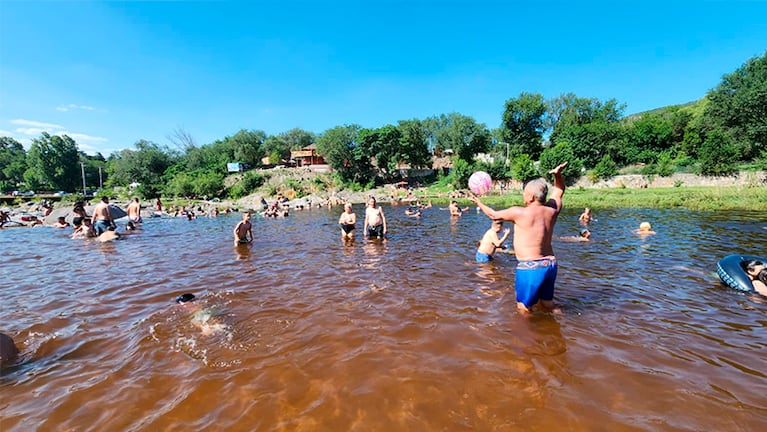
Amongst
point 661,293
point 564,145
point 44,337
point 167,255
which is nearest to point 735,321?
point 661,293

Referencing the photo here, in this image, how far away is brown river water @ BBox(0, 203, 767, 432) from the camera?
9.42 ft

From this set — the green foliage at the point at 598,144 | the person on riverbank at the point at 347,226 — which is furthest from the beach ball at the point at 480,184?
the green foliage at the point at 598,144

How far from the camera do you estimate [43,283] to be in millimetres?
7195

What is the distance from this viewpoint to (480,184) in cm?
580

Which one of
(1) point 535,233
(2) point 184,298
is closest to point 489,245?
(1) point 535,233

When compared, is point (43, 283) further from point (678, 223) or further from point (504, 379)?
point (678, 223)

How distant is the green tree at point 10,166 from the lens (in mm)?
72625

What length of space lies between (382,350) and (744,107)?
53.6m

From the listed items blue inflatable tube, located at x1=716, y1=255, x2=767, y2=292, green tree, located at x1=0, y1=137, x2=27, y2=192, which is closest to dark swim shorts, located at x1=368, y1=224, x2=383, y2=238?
blue inflatable tube, located at x1=716, y1=255, x2=767, y2=292

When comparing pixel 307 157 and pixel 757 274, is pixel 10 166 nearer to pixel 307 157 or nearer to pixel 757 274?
pixel 307 157

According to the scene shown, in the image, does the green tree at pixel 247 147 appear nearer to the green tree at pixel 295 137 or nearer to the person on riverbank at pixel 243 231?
the green tree at pixel 295 137

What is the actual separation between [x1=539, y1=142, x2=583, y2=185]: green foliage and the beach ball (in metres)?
40.9

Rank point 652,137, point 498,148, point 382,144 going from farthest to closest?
1. point 498,148
2. point 382,144
3. point 652,137

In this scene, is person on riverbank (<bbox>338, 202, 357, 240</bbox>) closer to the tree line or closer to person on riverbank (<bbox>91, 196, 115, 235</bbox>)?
person on riverbank (<bbox>91, 196, 115, 235</bbox>)
